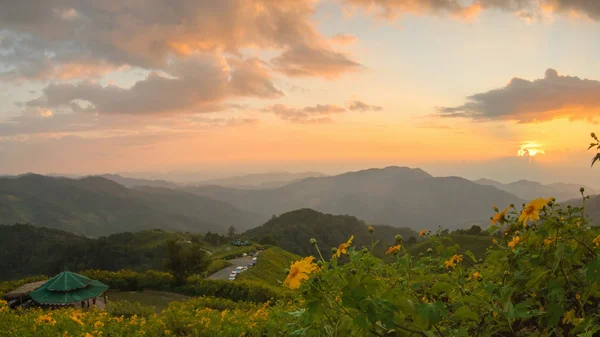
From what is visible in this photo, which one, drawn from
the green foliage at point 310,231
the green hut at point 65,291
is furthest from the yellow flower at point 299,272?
the green foliage at point 310,231

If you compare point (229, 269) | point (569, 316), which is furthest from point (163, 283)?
point (569, 316)

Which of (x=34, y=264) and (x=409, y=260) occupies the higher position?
(x=409, y=260)

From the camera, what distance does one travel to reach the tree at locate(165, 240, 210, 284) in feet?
73.0

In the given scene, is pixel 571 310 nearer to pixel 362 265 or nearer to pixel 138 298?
pixel 362 265

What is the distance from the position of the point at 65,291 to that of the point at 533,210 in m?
18.1

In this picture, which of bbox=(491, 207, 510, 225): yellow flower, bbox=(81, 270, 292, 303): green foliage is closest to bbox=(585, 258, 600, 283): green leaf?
bbox=(491, 207, 510, 225): yellow flower

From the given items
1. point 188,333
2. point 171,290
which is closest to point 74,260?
point 171,290

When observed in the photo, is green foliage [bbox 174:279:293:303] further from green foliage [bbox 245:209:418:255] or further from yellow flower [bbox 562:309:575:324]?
green foliage [bbox 245:209:418:255]

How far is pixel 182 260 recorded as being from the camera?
2233 centimetres

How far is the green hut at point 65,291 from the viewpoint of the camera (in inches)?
608

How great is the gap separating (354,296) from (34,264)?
407ft

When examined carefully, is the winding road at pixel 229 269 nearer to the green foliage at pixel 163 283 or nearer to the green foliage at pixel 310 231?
the green foliage at pixel 163 283

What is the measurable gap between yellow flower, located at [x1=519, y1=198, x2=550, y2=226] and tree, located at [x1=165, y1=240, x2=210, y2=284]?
22123 mm

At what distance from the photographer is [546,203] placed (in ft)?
7.95
